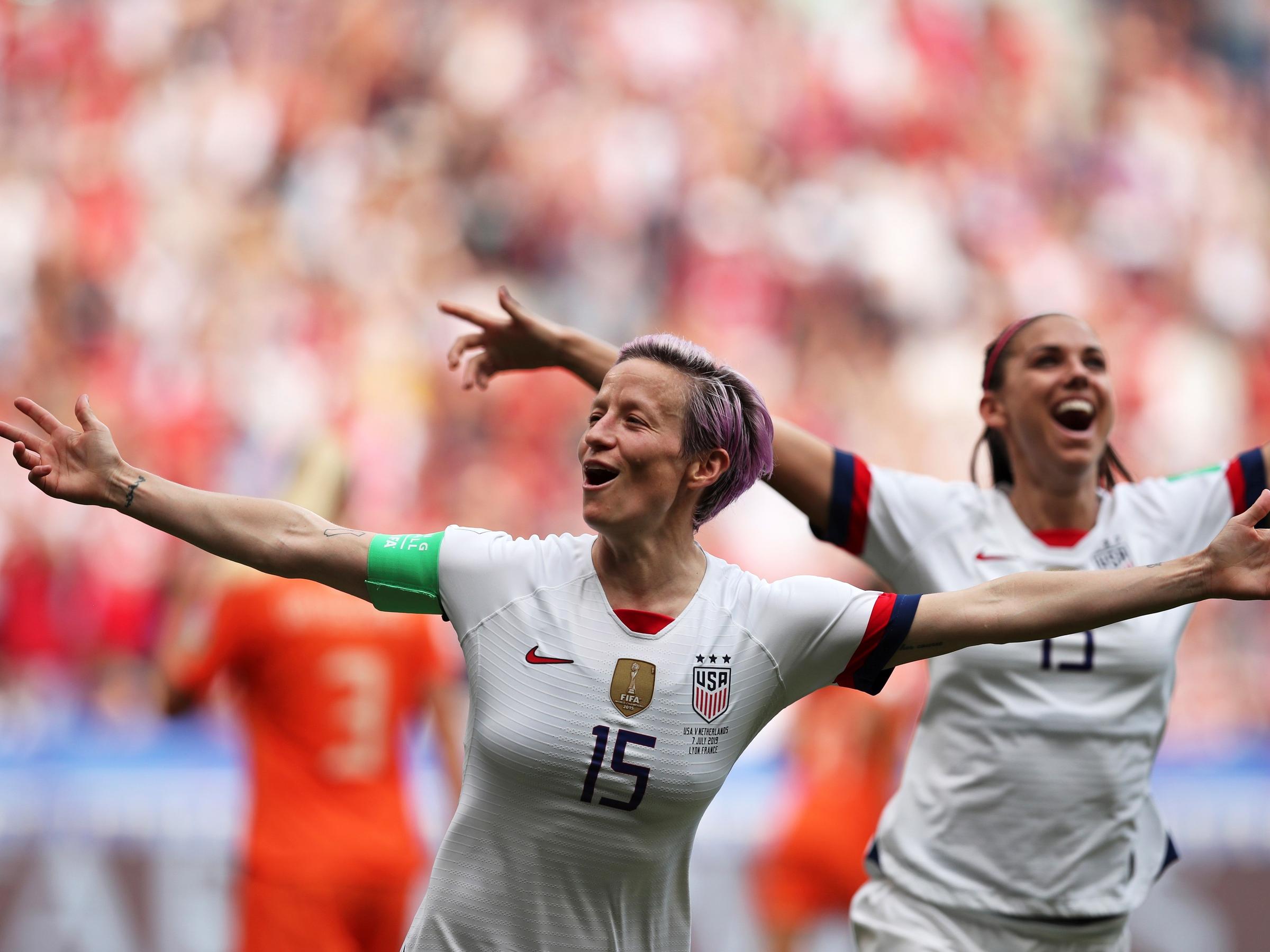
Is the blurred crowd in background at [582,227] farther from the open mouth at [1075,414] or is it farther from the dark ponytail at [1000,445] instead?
the open mouth at [1075,414]

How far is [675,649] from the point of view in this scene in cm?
299

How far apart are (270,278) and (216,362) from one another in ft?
3.60

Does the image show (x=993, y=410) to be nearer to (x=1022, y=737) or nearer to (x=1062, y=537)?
(x=1062, y=537)

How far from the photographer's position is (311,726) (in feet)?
18.4

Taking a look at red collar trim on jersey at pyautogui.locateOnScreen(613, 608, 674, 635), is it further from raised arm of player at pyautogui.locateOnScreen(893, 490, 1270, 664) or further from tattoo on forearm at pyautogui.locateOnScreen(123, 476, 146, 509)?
tattoo on forearm at pyautogui.locateOnScreen(123, 476, 146, 509)

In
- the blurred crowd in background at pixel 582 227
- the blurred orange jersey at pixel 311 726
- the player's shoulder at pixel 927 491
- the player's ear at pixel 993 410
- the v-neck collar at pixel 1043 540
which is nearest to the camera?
the v-neck collar at pixel 1043 540

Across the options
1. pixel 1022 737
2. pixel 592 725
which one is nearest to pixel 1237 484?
pixel 1022 737

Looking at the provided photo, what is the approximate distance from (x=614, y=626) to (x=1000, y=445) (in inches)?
71.3

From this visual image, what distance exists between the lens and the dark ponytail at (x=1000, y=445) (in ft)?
13.9

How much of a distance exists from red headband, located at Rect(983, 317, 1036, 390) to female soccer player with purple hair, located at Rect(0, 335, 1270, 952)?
1.38m

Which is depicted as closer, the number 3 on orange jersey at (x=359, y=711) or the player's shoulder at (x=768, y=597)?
the player's shoulder at (x=768, y=597)

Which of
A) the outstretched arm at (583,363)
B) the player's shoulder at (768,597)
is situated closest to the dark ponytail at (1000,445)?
the outstretched arm at (583,363)

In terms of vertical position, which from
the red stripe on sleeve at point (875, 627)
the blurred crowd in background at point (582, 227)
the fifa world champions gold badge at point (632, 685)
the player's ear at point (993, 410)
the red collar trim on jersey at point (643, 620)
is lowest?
the fifa world champions gold badge at point (632, 685)

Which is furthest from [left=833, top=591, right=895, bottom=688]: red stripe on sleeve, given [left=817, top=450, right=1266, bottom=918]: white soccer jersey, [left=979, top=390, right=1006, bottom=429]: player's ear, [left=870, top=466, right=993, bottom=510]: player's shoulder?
[left=979, top=390, right=1006, bottom=429]: player's ear
